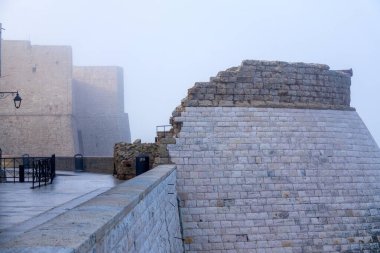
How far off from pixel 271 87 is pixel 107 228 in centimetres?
952

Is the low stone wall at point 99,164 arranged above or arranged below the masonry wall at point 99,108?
below

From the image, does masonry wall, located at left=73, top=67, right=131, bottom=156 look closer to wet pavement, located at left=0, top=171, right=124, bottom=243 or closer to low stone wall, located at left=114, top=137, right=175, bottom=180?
low stone wall, located at left=114, top=137, right=175, bottom=180

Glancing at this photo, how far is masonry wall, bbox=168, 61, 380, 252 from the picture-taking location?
32.7 ft

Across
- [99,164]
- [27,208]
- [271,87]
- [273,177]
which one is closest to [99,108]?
[99,164]

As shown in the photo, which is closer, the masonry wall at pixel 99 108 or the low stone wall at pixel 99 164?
the low stone wall at pixel 99 164

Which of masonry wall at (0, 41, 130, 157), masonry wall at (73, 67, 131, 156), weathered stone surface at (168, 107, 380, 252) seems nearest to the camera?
weathered stone surface at (168, 107, 380, 252)

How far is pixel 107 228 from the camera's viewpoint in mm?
3002

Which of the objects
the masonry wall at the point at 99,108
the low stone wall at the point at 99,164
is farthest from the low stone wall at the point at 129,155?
the masonry wall at the point at 99,108

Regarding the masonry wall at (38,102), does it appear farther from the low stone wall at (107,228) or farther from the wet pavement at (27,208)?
the low stone wall at (107,228)

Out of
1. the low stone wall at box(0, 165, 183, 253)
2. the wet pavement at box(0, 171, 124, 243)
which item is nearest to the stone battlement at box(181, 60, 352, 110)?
the wet pavement at box(0, 171, 124, 243)

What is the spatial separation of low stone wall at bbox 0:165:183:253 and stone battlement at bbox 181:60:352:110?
5793 mm

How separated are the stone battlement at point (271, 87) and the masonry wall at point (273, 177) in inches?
2.0

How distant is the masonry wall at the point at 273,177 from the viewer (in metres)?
9.97

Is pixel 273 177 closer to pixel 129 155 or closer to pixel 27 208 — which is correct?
pixel 27 208
